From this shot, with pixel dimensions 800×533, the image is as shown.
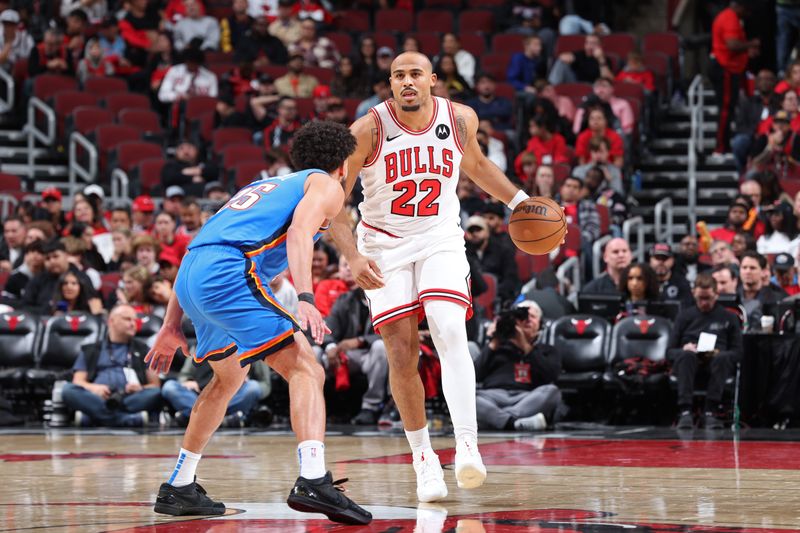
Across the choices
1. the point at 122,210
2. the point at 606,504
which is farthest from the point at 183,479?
the point at 122,210

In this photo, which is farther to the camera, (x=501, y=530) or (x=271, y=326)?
(x=271, y=326)

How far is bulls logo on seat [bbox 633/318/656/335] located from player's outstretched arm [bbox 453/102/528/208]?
4.93 m

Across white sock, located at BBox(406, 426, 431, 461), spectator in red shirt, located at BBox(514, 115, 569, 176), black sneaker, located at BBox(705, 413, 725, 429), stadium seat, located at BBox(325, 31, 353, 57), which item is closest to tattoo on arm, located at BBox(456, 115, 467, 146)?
white sock, located at BBox(406, 426, 431, 461)

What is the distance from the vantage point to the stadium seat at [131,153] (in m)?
17.4

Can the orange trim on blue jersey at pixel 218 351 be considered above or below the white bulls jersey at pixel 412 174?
below

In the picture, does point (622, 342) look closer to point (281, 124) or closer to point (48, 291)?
point (48, 291)

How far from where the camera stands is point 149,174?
1702 centimetres

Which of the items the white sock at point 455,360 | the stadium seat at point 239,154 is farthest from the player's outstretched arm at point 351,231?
the stadium seat at point 239,154

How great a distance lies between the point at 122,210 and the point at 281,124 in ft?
10.2

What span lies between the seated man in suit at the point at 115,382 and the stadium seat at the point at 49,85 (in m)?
7.56

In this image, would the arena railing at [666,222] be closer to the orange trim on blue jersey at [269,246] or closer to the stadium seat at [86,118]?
the stadium seat at [86,118]

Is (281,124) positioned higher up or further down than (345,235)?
higher up

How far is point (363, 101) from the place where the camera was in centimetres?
1742

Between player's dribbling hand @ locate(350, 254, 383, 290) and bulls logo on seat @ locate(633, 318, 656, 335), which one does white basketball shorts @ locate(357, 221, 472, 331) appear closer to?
player's dribbling hand @ locate(350, 254, 383, 290)
